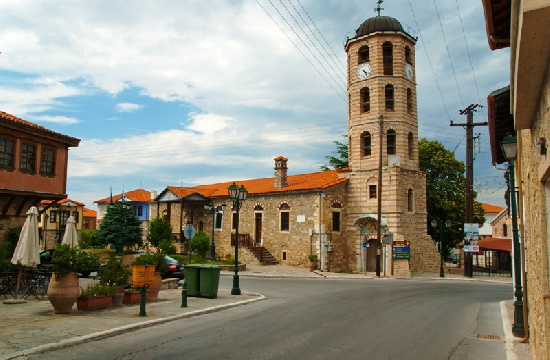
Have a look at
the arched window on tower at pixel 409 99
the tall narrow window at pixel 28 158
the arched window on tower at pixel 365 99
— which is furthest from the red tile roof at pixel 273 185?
the tall narrow window at pixel 28 158

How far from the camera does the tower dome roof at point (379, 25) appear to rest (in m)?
34.1

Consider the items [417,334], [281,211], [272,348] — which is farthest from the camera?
[281,211]

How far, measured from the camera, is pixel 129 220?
39375 millimetres

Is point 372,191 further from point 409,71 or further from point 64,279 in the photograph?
point 64,279

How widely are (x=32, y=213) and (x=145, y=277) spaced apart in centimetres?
461

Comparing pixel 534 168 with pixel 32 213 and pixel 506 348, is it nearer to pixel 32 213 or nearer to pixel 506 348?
pixel 506 348

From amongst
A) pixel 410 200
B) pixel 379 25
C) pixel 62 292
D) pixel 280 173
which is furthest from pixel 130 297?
pixel 379 25

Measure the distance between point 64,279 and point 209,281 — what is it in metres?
5.45

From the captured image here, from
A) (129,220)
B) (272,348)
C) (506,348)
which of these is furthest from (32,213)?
(129,220)

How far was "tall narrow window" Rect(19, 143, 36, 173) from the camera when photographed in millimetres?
20047

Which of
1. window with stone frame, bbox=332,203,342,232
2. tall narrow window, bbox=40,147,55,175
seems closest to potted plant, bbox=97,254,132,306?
tall narrow window, bbox=40,147,55,175

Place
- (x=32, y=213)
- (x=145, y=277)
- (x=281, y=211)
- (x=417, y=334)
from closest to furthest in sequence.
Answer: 1. (x=417, y=334)
2. (x=145, y=277)
3. (x=32, y=213)
4. (x=281, y=211)

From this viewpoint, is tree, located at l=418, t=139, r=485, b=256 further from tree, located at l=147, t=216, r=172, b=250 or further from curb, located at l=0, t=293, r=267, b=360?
curb, located at l=0, t=293, r=267, b=360

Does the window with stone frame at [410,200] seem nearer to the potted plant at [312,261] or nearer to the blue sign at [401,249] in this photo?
the blue sign at [401,249]
